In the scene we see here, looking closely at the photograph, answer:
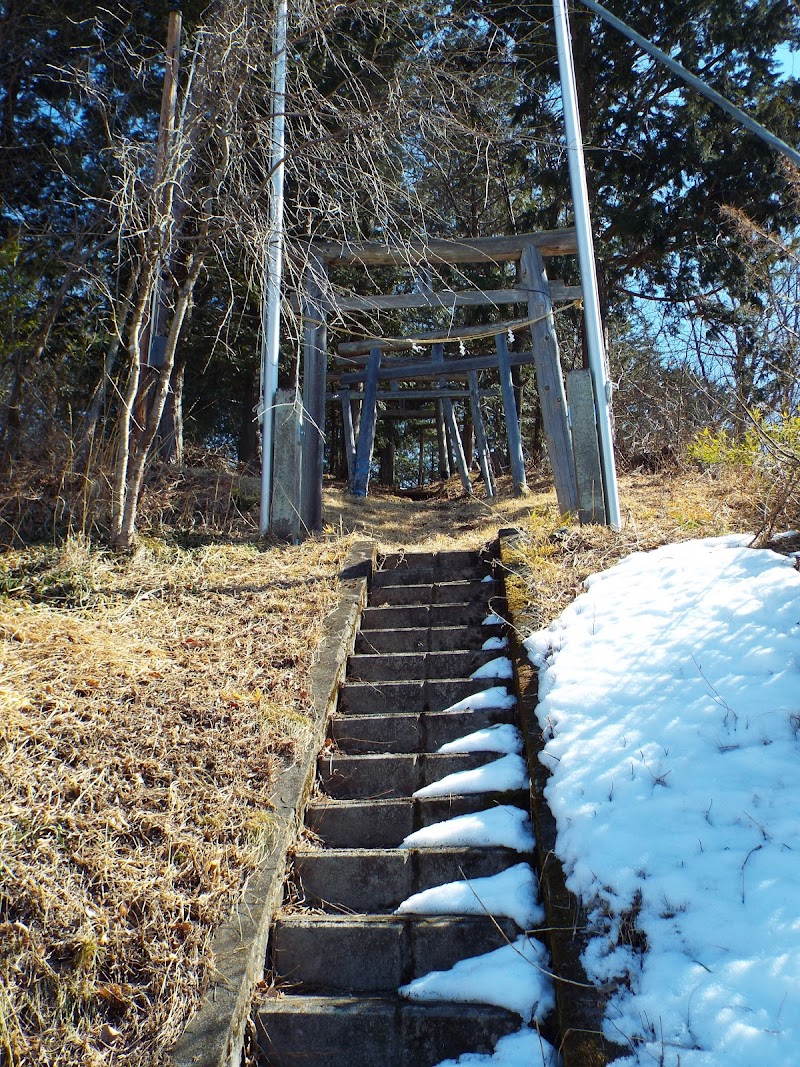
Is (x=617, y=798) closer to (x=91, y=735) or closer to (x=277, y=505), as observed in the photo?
(x=91, y=735)

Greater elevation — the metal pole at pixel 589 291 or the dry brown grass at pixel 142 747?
the metal pole at pixel 589 291

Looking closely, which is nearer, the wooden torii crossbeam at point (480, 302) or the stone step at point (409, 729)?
the stone step at point (409, 729)

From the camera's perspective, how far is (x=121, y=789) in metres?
3.38

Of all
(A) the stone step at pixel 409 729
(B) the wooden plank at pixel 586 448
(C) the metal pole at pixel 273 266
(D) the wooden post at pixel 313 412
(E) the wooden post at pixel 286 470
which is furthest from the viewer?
(D) the wooden post at pixel 313 412

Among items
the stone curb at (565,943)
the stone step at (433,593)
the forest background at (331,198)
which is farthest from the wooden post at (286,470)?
the stone curb at (565,943)

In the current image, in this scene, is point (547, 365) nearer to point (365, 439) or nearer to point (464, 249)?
point (464, 249)

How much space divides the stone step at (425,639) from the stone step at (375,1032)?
2634 mm

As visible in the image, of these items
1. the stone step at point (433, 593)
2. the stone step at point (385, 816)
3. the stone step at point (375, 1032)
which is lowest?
the stone step at point (375, 1032)

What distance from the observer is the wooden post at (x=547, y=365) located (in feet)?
26.7

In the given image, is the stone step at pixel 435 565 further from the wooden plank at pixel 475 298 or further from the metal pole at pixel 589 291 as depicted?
the wooden plank at pixel 475 298

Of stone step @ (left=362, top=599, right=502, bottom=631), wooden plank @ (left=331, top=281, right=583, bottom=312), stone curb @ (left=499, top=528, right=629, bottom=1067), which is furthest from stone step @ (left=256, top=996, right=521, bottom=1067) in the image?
wooden plank @ (left=331, top=281, right=583, bottom=312)

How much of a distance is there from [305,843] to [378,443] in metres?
→ 17.4

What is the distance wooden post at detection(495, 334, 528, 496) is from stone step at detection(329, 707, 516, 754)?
23.0 feet

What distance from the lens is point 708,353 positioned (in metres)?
12.5
